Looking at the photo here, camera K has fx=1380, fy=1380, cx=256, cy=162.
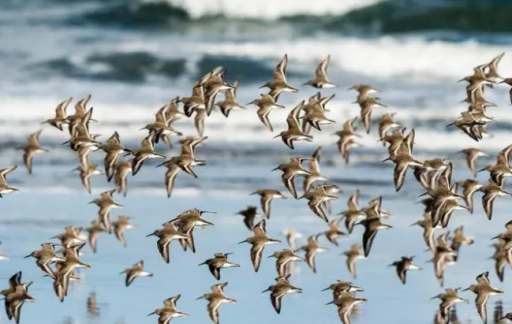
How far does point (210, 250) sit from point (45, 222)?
1735mm

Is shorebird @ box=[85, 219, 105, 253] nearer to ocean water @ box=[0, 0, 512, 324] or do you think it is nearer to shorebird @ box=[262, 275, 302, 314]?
ocean water @ box=[0, 0, 512, 324]

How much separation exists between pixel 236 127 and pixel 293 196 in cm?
771

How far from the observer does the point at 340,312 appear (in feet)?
27.2

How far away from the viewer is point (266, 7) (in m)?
30.8

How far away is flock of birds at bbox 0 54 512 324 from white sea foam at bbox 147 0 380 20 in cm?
1917

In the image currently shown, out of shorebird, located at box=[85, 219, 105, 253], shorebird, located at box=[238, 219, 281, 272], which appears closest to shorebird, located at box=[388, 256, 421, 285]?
shorebird, located at box=[238, 219, 281, 272]

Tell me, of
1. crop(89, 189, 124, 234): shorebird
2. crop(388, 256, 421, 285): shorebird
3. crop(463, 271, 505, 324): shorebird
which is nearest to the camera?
crop(463, 271, 505, 324): shorebird

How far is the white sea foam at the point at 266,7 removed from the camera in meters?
30.4

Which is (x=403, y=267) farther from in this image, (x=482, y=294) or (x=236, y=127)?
(x=236, y=127)

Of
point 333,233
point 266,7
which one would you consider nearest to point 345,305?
point 333,233

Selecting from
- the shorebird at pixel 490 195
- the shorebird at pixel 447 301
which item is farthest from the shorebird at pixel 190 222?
the shorebird at pixel 490 195

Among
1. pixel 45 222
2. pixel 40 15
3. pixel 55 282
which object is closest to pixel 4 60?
pixel 40 15

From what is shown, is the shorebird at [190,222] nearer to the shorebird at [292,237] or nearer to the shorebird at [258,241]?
the shorebird at [258,241]

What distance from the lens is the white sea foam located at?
99.9 feet
